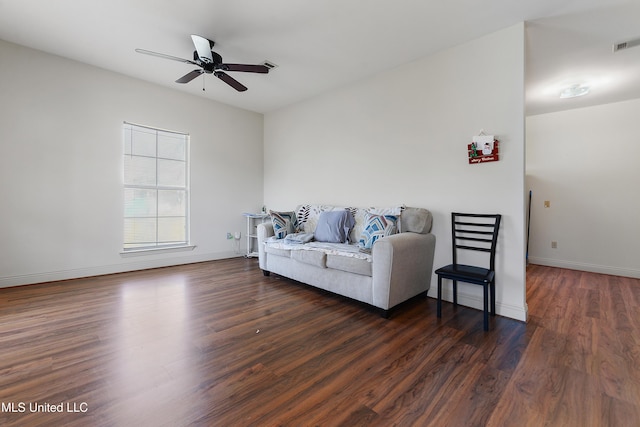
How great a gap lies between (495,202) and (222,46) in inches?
133

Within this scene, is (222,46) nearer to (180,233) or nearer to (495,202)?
(180,233)

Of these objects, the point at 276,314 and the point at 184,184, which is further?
the point at 184,184

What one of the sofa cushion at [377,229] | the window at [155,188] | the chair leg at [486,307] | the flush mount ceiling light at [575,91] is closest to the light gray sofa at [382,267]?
the sofa cushion at [377,229]

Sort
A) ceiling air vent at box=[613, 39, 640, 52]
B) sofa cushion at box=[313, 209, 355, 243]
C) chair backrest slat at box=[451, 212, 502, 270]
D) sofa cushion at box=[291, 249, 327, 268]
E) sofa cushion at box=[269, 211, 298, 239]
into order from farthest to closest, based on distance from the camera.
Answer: sofa cushion at box=[269, 211, 298, 239] → sofa cushion at box=[313, 209, 355, 243] → sofa cushion at box=[291, 249, 327, 268] → ceiling air vent at box=[613, 39, 640, 52] → chair backrest slat at box=[451, 212, 502, 270]

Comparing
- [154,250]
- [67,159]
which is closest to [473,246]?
[154,250]

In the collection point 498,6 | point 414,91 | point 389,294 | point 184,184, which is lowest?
point 389,294

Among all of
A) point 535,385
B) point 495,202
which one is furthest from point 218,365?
point 495,202

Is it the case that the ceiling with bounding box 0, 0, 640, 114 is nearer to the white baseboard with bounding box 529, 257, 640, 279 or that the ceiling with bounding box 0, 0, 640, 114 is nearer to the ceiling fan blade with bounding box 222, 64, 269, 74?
the ceiling fan blade with bounding box 222, 64, 269, 74

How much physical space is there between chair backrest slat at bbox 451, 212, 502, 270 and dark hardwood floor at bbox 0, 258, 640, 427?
2.12 ft

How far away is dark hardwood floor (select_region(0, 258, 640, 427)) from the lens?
137cm

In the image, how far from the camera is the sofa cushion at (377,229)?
290cm

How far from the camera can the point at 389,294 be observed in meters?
2.46

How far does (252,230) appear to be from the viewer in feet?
17.6

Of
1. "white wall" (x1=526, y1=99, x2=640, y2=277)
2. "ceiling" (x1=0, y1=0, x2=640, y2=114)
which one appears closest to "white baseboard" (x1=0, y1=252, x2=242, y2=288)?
"ceiling" (x1=0, y1=0, x2=640, y2=114)
